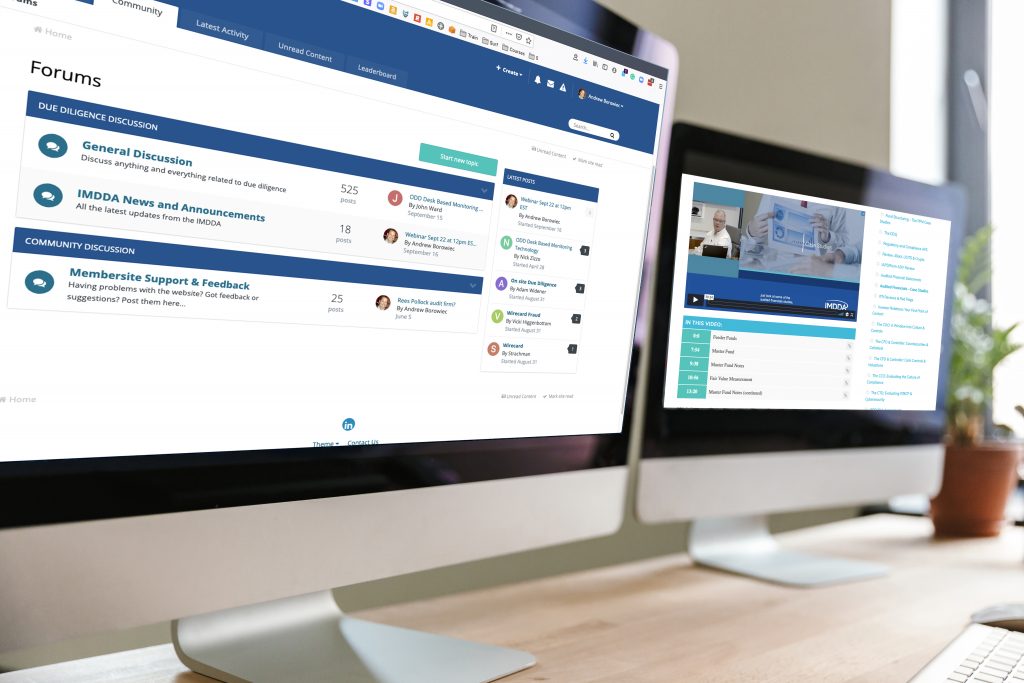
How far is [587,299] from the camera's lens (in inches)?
31.1

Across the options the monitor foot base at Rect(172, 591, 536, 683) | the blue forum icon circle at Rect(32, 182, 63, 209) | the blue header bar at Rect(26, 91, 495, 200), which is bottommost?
the monitor foot base at Rect(172, 591, 536, 683)

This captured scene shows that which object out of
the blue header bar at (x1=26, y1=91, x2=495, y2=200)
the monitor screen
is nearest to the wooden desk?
the monitor screen

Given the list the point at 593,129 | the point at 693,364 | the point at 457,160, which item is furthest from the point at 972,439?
the point at 457,160

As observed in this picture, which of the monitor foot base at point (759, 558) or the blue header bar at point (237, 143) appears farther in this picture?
the monitor foot base at point (759, 558)

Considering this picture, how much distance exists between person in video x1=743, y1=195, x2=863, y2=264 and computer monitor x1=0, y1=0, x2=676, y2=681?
0.72 feet

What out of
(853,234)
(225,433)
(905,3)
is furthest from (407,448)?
(905,3)

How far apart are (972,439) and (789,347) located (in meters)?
0.63

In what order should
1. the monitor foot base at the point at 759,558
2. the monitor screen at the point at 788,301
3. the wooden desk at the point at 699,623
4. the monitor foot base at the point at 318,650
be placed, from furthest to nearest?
the monitor foot base at the point at 759,558 < the monitor screen at the point at 788,301 < the wooden desk at the point at 699,623 < the monitor foot base at the point at 318,650

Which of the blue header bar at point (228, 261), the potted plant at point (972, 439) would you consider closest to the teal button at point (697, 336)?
the blue header bar at point (228, 261)

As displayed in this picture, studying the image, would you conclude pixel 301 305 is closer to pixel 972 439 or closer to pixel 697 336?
pixel 697 336

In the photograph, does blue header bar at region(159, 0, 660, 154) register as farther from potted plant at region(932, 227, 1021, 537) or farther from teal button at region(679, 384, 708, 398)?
potted plant at region(932, 227, 1021, 537)

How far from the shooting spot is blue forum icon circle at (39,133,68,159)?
0.47 m

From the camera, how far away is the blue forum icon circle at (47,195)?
1.55 feet

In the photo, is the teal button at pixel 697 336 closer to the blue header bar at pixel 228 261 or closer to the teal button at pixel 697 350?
the teal button at pixel 697 350
